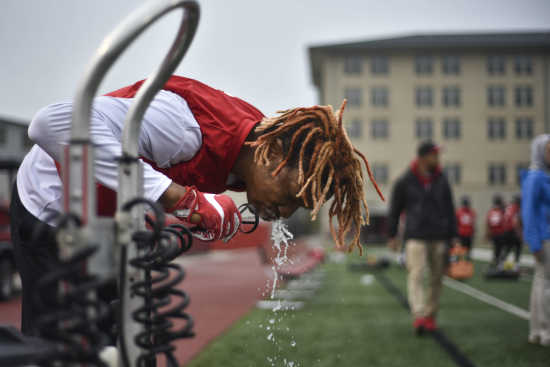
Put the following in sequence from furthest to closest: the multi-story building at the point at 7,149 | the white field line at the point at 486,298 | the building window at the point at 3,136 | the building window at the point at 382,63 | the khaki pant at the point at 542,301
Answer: the building window at the point at 382,63 < the building window at the point at 3,136 < the multi-story building at the point at 7,149 < the white field line at the point at 486,298 < the khaki pant at the point at 542,301

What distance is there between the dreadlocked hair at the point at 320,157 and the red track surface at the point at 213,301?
1.63 metres

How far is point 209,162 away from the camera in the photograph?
157 centimetres

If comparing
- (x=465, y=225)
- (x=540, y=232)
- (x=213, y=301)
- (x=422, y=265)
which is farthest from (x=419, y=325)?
(x=465, y=225)

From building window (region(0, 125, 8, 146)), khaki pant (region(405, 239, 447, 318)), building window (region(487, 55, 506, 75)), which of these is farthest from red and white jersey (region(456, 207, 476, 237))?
building window (region(487, 55, 506, 75))

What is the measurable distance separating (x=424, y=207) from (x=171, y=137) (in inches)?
189

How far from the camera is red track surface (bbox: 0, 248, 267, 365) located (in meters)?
5.45

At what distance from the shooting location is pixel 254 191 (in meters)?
1.54

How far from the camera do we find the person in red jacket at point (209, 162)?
1343 millimetres

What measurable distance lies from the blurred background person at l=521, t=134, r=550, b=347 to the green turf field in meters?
0.23

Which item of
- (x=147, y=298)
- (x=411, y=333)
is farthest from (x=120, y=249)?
(x=411, y=333)

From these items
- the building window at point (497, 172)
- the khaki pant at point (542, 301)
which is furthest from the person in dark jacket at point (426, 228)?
the building window at point (497, 172)

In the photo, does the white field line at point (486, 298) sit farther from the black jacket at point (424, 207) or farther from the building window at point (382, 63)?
the building window at point (382, 63)

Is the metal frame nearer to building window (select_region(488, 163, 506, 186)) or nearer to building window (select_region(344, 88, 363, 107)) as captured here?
building window (select_region(344, 88, 363, 107))

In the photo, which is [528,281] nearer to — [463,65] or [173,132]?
[173,132]
